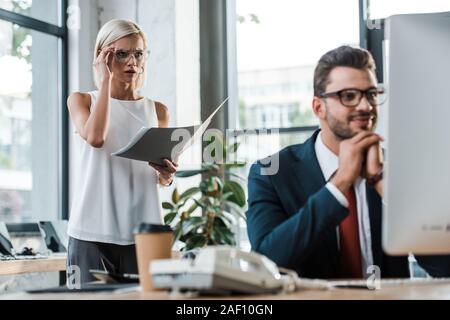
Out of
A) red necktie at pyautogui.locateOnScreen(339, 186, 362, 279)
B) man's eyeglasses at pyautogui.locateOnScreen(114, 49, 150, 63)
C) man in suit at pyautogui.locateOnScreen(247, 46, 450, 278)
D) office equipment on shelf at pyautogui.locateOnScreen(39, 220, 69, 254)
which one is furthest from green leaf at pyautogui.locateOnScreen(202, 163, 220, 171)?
red necktie at pyautogui.locateOnScreen(339, 186, 362, 279)

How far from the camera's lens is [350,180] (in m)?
1.47

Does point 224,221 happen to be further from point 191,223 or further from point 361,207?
point 361,207

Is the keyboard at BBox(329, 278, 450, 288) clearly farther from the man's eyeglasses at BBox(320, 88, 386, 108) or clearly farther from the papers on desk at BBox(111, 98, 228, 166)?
the papers on desk at BBox(111, 98, 228, 166)

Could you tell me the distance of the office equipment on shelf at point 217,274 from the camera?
1058mm

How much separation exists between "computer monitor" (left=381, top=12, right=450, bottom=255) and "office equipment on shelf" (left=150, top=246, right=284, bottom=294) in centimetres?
20

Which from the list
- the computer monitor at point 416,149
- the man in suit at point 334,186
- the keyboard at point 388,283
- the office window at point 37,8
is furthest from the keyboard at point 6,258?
the computer monitor at point 416,149

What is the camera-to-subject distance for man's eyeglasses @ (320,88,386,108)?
1729 millimetres

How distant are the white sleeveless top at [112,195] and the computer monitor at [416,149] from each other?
1.37m

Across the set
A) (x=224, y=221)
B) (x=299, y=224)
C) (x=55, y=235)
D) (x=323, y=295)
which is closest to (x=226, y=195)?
(x=224, y=221)

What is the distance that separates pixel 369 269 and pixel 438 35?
677mm

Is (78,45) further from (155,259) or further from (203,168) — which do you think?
(155,259)

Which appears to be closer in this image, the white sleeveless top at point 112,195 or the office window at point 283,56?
the white sleeveless top at point 112,195

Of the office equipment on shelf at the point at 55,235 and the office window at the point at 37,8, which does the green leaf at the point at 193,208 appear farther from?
the office window at the point at 37,8
